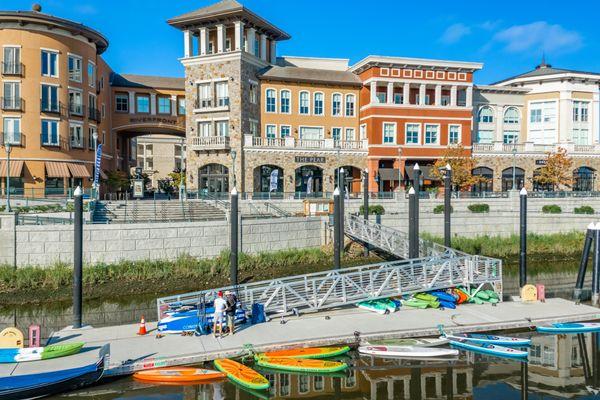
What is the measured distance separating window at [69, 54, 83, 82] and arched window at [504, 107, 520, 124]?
44.5 meters

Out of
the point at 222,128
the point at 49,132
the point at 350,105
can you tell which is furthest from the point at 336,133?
the point at 49,132

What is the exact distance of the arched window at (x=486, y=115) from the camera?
5572 centimetres

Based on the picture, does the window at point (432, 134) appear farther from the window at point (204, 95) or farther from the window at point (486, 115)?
the window at point (204, 95)

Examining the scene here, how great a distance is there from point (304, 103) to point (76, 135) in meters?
20.8

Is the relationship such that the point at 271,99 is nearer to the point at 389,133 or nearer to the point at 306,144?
the point at 306,144

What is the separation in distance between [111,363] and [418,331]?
9.34m

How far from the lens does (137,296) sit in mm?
24391

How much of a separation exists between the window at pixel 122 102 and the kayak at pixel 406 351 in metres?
42.9

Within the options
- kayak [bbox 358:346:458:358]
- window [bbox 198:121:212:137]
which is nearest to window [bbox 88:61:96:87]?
window [bbox 198:121:212:137]

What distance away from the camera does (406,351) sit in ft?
48.6

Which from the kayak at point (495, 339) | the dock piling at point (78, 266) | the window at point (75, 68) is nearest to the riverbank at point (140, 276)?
the dock piling at point (78, 266)

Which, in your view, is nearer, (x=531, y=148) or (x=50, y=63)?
(x=50, y=63)

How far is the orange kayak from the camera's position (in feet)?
42.9

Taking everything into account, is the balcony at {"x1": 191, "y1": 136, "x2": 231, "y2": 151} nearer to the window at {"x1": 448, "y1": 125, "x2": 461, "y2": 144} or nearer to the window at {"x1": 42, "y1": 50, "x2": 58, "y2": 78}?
the window at {"x1": 42, "y1": 50, "x2": 58, "y2": 78}
